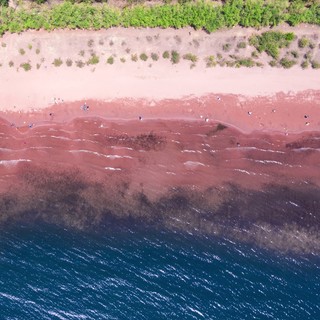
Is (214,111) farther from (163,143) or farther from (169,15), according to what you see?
(169,15)

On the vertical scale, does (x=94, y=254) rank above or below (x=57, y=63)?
below

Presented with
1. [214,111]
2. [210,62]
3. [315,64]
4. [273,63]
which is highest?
[210,62]

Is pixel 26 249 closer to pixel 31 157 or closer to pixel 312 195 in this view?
pixel 31 157

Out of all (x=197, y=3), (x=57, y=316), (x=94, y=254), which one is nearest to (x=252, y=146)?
(x=197, y=3)

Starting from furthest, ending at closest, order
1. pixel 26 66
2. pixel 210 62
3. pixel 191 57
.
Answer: pixel 26 66, pixel 210 62, pixel 191 57

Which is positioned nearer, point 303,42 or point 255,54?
point 303,42

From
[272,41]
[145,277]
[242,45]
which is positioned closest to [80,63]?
[242,45]

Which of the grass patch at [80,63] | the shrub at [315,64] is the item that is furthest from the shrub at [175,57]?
the shrub at [315,64]
